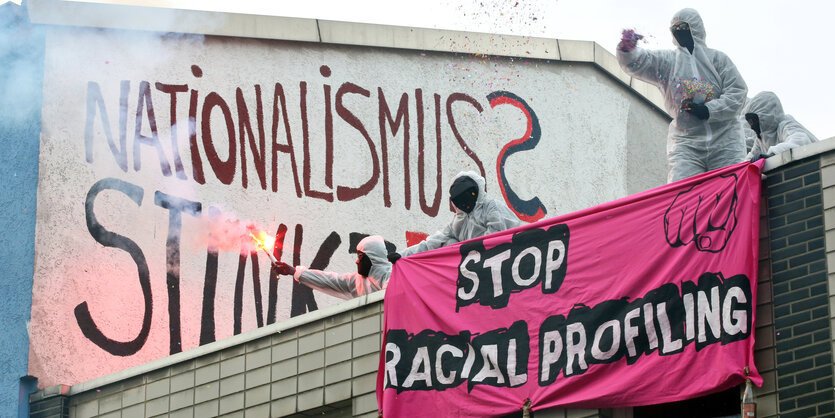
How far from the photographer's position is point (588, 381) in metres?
11.1

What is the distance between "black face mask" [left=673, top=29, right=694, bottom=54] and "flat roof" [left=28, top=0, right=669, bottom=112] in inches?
257

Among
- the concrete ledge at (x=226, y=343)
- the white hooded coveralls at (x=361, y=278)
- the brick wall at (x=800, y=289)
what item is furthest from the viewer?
the white hooded coveralls at (x=361, y=278)

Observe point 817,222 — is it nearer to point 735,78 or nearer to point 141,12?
point 735,78

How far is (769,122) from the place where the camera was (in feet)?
44.4

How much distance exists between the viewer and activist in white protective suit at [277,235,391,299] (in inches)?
581

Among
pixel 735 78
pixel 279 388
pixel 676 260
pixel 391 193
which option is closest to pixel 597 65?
pixel 391 193

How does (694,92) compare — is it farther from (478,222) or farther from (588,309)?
(588,309)

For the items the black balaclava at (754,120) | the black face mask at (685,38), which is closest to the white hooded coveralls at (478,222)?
the black face mask at (685,38)

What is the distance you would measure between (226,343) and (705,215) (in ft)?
16.8

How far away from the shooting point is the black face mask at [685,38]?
44.4 feet

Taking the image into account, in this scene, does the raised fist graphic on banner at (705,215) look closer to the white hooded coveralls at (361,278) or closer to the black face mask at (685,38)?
the black face mask at (685,38)

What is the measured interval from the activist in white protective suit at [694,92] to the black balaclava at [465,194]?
1746 mm

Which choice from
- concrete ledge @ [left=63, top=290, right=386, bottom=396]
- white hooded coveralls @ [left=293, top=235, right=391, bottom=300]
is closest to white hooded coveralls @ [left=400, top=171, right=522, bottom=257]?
concrete ledge @ [left=63, top=290, right=386, bottom=396]

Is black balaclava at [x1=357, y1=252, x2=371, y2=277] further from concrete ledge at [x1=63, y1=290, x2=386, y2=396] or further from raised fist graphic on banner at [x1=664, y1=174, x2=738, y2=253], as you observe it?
raised fist graphic on banner at [x1=664, y1=174, x2=738, y2=253]
